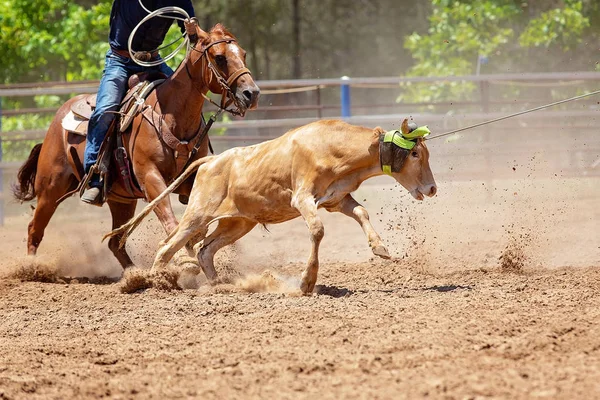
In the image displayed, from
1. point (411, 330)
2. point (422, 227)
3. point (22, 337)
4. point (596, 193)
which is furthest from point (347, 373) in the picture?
point (596, 193)

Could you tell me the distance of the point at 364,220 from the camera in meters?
6.28

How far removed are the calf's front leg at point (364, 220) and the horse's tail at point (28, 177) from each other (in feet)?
12.7

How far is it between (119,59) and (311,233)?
3.01m

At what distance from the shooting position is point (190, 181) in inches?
305

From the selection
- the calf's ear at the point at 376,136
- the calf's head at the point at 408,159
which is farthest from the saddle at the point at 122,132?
the calf's head at the point at 408,159

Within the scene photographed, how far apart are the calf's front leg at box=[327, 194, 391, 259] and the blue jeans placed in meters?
2.36

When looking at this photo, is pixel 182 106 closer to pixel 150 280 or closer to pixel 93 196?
pixel 93 196

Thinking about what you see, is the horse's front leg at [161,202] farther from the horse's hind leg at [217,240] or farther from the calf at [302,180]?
the horse's hind leg at [217,240]

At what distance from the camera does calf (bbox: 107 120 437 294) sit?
623cm

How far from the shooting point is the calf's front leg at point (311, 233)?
611cm

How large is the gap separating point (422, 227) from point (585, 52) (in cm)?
1163

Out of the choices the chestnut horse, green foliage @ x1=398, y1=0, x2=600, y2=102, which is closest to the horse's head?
the chestnut horse

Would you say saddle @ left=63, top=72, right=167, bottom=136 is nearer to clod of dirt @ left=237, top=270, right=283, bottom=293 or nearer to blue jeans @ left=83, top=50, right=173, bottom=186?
blue jeans @ left=83, top=50, right=173, bottom=186

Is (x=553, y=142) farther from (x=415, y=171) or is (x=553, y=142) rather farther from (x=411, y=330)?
(x=411, y=330)
